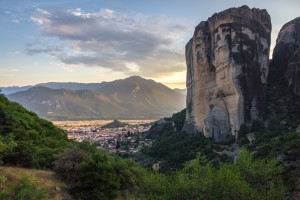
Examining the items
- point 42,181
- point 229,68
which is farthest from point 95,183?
point 229,68

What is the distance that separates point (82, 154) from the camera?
13.6 m

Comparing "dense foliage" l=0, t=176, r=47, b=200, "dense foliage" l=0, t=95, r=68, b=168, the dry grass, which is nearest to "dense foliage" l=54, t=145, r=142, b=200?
the dry grass

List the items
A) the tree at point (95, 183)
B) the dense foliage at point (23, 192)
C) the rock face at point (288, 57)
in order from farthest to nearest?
the rock face at point (288, 57)
the tree at point (95, 183)
the dense foliage at point (23, 192)

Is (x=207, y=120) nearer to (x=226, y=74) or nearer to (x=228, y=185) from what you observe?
(x=226, y=74)

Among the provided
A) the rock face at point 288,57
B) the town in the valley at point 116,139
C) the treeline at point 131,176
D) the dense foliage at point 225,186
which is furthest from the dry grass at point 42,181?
the rock face at point 288,57

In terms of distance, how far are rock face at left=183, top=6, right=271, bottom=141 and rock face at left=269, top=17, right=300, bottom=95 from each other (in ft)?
8.95

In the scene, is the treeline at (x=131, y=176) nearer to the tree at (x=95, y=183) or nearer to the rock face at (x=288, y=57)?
the tree at (x=95, y=183)

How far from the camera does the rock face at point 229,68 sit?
31.0 m

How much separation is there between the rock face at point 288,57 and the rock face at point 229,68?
273cm

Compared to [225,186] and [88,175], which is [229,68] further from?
[88,175]

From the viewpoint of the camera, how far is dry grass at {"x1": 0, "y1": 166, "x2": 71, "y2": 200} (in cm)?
993

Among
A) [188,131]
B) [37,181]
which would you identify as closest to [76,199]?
[37,181]

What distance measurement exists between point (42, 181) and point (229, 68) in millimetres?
26852

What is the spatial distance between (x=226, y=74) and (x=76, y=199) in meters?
26.5
